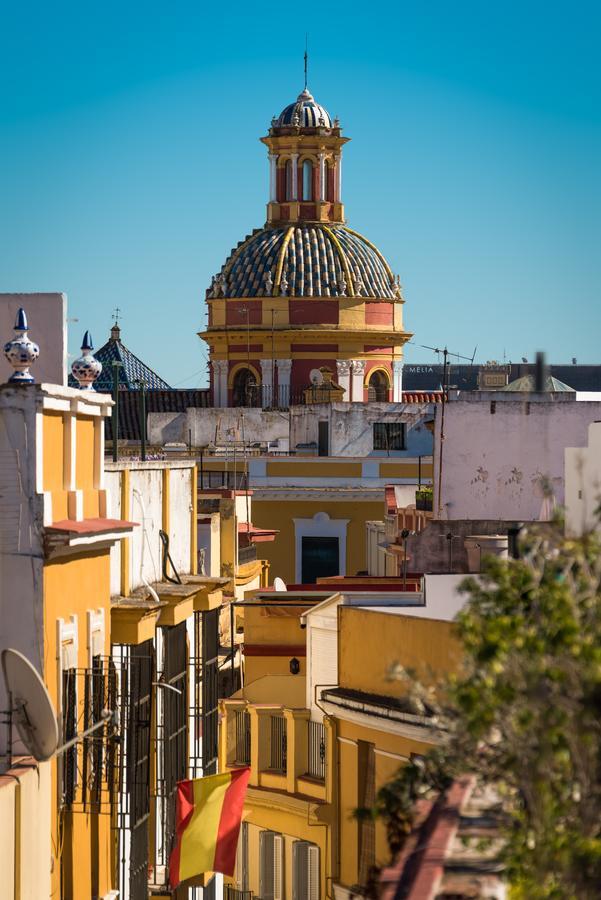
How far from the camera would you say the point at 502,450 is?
29625 mm

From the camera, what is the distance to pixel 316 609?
66.7 feet

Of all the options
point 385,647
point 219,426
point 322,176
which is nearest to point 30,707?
point 385,647

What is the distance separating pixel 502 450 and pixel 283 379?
38.4 meters

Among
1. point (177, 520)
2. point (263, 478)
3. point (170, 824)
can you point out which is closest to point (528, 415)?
point (177, 520)

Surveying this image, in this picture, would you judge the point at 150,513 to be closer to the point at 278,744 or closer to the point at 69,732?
the point at 278,744

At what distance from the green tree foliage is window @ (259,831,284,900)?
13.0m

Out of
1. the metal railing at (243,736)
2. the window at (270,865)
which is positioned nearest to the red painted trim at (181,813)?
the window at (270,865)

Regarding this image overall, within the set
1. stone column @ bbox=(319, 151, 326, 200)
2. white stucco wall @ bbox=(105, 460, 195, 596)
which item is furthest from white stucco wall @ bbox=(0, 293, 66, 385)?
stone column @ bbox=(319, 151, 326, 200)

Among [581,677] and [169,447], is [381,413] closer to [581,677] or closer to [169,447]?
[169,447]

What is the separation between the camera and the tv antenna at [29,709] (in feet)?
42.8

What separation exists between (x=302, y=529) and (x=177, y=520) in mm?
29779

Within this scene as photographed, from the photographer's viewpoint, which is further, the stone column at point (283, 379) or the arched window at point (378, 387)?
the arched window at point (378, 387)

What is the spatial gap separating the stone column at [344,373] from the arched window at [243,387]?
8.33ft

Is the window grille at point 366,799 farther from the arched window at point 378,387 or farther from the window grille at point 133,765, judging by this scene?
the arched window at point 378,387
